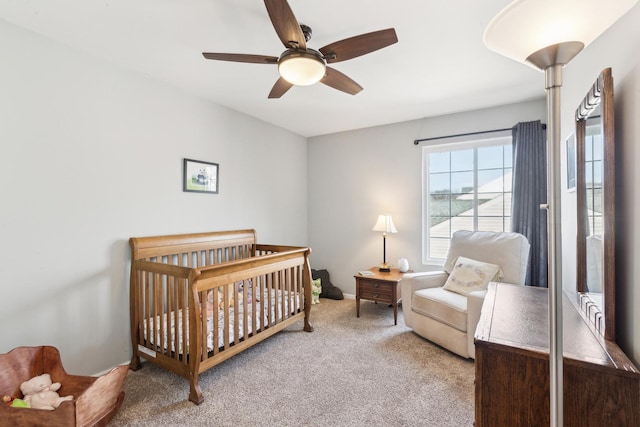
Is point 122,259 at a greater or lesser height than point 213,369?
greater

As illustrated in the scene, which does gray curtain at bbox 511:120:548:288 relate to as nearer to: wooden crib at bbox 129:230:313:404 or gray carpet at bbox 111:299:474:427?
gray carpet at bbox 111:299:474:427

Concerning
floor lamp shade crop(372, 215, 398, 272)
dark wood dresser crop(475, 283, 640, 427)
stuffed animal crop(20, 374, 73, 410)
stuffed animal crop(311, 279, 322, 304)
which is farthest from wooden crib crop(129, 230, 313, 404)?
dark wood dresser crop(475, 283, 640, 427)

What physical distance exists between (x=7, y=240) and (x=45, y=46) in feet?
4.22

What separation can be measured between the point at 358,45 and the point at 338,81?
42cm

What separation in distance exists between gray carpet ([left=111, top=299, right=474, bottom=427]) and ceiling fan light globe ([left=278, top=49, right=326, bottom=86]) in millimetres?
2044

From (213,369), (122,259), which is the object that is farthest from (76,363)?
(213,369)

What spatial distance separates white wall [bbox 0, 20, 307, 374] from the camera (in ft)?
5.90

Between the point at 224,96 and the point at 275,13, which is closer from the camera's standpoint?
the point at 275,13

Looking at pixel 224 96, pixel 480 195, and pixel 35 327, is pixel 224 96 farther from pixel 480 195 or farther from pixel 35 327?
pixel 480 195

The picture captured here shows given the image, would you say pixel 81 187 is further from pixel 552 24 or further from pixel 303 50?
pixel 552 24

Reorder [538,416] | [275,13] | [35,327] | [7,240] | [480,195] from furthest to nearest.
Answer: [480,195]
[35,327]
[7,240]
[275,13]
[538,416]

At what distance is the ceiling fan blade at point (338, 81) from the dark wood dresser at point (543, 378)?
65.0 inches

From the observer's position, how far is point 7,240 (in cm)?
176

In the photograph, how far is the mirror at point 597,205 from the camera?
1062 millimetres
